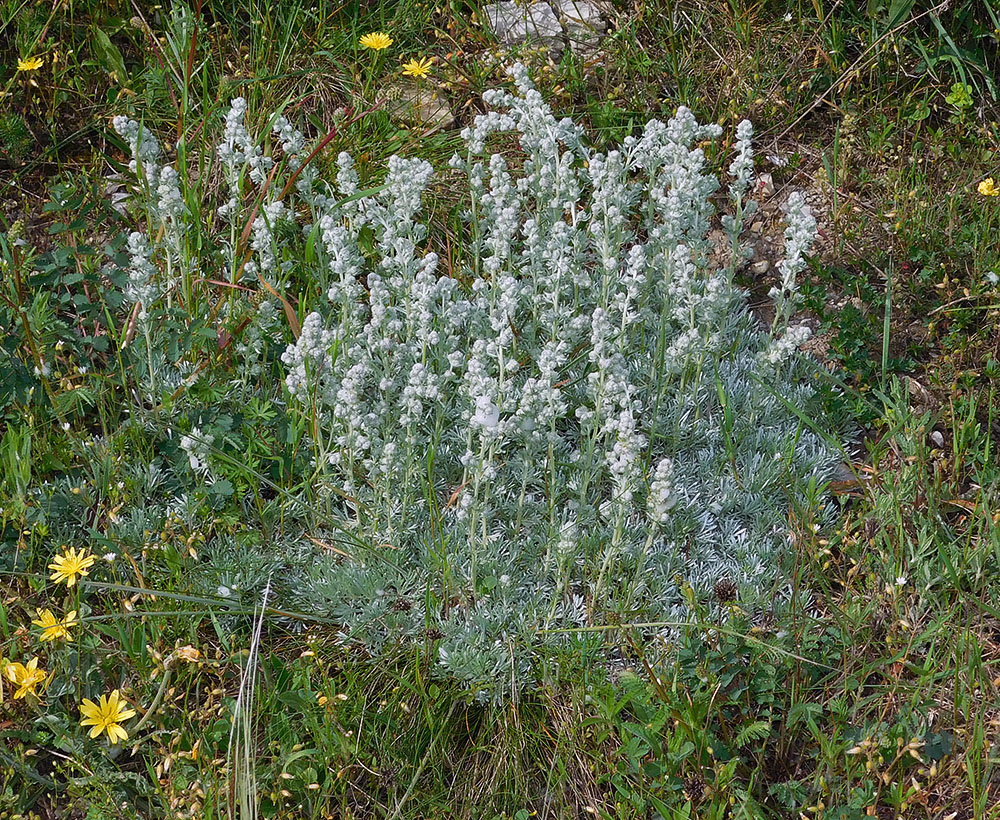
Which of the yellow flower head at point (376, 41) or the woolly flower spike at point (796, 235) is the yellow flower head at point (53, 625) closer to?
the woolly flower spike at point (796, 235)

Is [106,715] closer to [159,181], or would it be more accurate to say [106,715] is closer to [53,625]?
[53,625]

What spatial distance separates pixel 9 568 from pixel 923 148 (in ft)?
13.6

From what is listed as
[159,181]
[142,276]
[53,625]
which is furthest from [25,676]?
[159,181]

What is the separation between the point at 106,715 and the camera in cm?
261

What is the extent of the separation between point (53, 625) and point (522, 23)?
12.2ft

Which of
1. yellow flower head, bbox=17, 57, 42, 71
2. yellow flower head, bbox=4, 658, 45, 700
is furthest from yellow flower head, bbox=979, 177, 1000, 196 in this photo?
yellow flower head, bbox=17, 57, 42, 71

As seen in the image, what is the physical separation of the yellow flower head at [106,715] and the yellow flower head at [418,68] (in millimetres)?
3075

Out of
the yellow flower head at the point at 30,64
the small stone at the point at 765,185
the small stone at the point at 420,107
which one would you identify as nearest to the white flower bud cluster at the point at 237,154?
the small stone at the point at 420,107

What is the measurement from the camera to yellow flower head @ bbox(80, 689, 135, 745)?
2584 mm

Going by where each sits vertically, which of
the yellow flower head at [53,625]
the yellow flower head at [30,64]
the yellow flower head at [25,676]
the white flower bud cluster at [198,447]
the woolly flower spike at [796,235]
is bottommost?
the yellow flower head at [25,676]

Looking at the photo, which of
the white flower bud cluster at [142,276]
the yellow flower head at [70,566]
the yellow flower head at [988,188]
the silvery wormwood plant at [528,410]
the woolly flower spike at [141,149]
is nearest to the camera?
the yellow flower head at [70,566]

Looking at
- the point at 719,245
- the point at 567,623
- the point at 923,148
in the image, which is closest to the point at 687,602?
the point at 567,623

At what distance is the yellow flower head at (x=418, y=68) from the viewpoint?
4668 mm

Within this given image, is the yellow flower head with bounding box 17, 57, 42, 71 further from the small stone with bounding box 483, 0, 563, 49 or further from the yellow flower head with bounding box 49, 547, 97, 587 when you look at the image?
the yellow flower head with bounding box 49, 547, 97, 587
